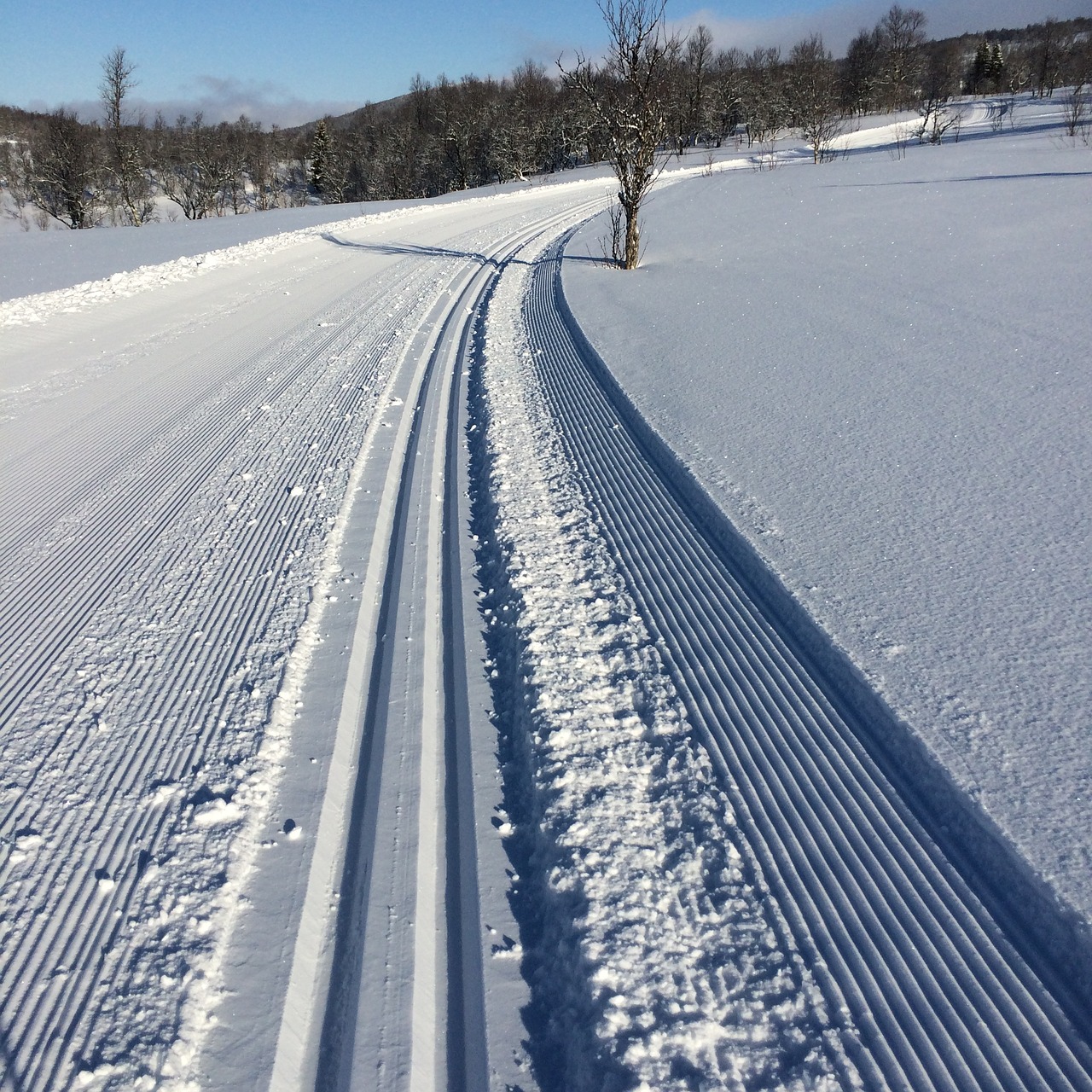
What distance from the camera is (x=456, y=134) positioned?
56.6 meters

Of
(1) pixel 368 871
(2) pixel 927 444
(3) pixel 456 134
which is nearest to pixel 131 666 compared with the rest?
(1) pixel 368 871

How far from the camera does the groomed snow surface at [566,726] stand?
2053 mm

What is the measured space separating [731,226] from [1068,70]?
54.7m

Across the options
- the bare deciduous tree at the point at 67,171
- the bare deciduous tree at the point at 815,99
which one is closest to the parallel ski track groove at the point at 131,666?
the bare deciduous tree at the point at 815,99

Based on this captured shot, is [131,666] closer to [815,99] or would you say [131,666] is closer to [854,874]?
[854,874]

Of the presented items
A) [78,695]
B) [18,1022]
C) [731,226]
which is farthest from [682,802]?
[731,226]

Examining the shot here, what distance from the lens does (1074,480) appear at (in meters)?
4.23

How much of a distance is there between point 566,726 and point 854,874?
1201 mm

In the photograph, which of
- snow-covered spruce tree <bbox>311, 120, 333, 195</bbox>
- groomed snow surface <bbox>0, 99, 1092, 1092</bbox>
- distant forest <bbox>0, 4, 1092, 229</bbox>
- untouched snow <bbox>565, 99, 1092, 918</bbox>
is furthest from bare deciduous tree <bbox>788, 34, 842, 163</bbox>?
snow-covered spruce tree <bbox>311, 120, 333, 195</bbox>

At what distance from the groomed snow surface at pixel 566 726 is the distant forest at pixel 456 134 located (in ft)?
112

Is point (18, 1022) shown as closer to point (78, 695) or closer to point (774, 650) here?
point (78, 695)

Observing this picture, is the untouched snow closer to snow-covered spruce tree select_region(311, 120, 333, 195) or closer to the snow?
the snow

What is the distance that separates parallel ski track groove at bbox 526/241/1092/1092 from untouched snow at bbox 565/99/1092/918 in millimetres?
307

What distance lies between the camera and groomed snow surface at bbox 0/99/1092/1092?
2.05 meters
